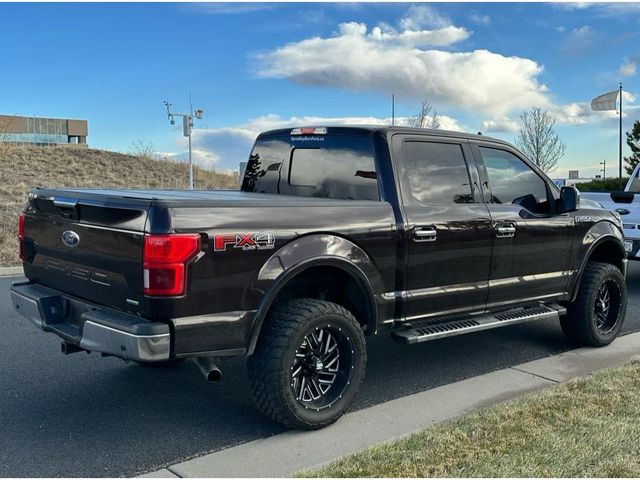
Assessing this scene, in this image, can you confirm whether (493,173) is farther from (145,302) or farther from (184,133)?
(184,133)

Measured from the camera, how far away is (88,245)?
12.7 feet

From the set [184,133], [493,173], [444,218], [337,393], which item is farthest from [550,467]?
[184,133]

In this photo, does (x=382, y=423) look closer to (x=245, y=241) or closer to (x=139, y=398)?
(x=245, y=241)

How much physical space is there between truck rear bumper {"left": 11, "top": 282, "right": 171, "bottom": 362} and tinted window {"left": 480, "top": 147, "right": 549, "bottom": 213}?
3054 millimetres

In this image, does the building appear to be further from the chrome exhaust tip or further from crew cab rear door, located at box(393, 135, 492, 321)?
the chrome exhaust tip

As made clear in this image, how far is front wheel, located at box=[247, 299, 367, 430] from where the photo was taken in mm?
3848

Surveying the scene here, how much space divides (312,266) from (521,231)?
84.9 inches

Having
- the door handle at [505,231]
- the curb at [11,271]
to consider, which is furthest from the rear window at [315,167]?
the curb at [11,271]

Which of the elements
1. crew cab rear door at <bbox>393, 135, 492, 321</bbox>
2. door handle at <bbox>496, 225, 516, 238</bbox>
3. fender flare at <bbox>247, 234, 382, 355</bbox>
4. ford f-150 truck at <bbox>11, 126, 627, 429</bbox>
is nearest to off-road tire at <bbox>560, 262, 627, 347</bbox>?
ford f-150 truck at <bbox>11, 126, 627, 429</bbox>

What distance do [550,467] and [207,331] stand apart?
1.97 metres

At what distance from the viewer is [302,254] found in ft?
12.8

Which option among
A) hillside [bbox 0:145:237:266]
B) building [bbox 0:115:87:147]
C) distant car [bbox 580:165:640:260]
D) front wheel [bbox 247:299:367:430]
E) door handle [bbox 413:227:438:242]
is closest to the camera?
front wheel [bbox 247:299:367:430]

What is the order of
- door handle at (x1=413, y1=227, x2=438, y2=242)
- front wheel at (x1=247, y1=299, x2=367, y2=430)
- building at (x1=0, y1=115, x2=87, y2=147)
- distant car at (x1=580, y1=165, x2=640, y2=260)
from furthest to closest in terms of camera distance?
building at (x1=0, y1=115, x2=87, y2=147), distant car at (x1=580, y1=165, x2=640, y2=260), door handle at (x1=413, y1=227, x2=438, y2=242), front wheel at (x1=247, y1=299, x2=367, y2=430)

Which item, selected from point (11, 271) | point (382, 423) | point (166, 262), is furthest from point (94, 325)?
point (11, 271)
